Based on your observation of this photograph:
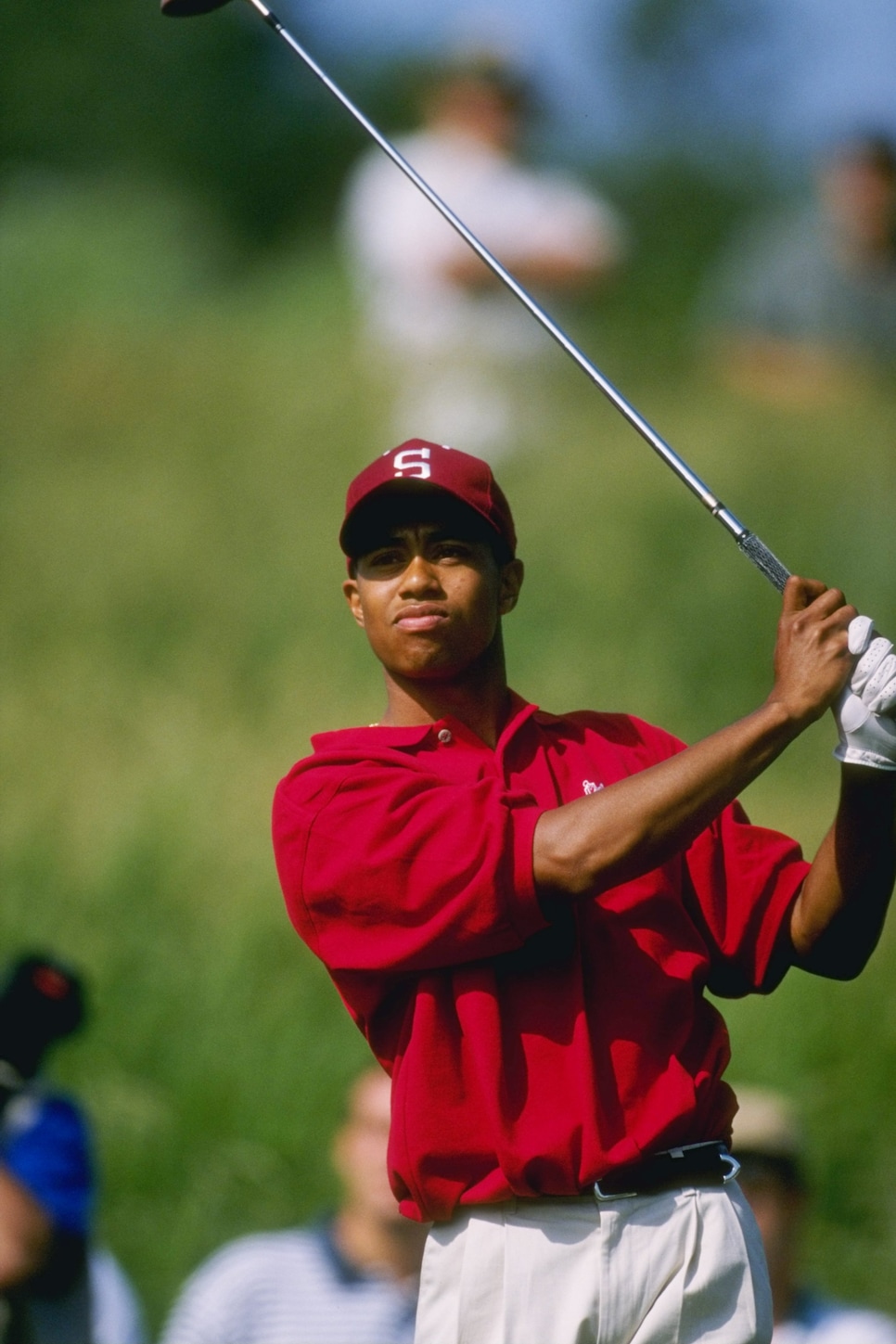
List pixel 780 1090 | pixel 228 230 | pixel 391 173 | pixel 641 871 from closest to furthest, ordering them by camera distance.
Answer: pixel 641 871 < pixel 780 1090 < pixel 391 173 < pixel 228 230

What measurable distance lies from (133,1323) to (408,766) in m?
2.83

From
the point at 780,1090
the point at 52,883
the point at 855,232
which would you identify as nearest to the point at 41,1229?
the point at 780,1090

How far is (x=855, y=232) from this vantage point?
33.3 feet

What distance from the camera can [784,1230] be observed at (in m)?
5.01

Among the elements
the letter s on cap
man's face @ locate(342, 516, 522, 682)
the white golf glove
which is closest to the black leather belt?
the white golf glove

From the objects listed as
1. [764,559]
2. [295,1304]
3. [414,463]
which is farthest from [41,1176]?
[764,559]

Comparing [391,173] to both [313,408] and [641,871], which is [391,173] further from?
[641,871]

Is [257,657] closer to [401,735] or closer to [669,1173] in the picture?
[401,735]

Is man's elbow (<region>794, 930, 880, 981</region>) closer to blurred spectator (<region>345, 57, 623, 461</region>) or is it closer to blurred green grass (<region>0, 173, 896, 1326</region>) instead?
blurred green grass (<region>0, 173, 896, 1326</region>)

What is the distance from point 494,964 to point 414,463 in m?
0.73

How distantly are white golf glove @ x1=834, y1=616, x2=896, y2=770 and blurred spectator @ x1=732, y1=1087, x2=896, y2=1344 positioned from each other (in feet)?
7.95

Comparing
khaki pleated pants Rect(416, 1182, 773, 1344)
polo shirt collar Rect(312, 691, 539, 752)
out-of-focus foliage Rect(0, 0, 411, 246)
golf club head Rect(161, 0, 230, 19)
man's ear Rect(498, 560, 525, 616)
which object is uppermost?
out-of-focus foliage Rect(0, 0, 411, 246)

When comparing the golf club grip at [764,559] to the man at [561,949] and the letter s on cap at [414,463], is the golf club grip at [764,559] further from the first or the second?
the letter s on cap at [414,463]

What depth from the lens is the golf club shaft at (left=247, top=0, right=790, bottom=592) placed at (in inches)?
114
